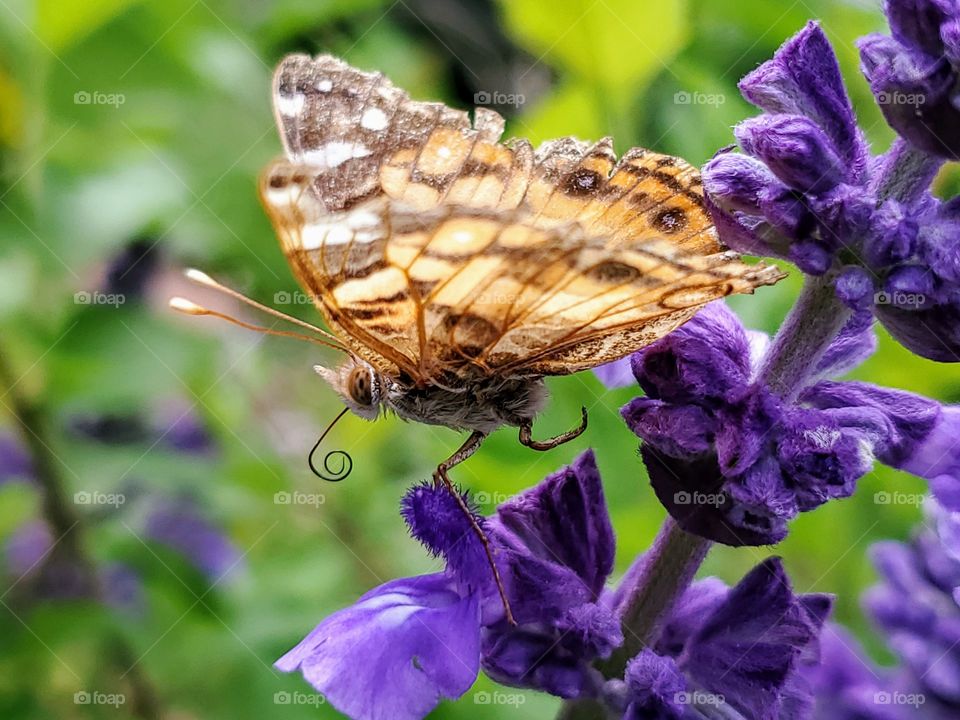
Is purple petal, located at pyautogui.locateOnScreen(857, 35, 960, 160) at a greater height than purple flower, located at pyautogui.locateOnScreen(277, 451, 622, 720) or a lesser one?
greater

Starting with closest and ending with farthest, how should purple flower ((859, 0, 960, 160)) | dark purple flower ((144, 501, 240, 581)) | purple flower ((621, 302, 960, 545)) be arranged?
purple flower ((859, 0, 960, 160))
purple flower ((621, 302, 960, 545))
dark purple flower ((144, 501, 240, 581))

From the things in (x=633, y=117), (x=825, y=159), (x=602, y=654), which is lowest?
(x=602, y=654)

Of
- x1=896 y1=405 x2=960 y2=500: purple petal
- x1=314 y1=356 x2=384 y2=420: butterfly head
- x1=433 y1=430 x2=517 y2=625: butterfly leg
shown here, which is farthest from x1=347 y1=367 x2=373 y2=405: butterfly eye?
x1=896 y1=405 x2=960 y2=500: purple petal

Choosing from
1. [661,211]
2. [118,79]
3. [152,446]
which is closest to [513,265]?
[661,211]

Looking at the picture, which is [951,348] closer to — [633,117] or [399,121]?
[399,121]

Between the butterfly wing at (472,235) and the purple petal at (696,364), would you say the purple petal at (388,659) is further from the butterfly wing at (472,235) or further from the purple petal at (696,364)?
the purple petal at (696,364)

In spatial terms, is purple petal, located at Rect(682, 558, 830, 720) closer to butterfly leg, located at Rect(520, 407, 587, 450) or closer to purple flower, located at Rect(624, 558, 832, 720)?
purple flower, located at Rect(624, 558, 832, 720)
